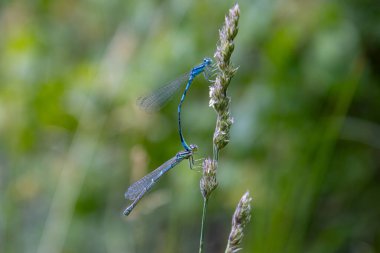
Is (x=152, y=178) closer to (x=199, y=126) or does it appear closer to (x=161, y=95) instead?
(x=161, y=95)

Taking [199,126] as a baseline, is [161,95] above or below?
below

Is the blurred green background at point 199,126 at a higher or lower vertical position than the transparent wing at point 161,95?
higher

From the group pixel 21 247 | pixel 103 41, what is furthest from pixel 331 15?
pixel 21 247

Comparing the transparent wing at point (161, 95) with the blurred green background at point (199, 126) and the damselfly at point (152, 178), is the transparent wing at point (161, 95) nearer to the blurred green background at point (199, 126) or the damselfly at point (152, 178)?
the blurred green background at point (199, 126)

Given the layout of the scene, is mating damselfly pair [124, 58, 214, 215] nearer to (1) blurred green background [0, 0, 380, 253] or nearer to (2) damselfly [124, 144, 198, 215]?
(2) damselfly [124, 144, 198, 215]

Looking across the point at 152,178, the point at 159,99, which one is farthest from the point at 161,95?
the point at 152,178

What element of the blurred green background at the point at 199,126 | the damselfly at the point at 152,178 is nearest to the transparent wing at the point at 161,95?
the blurred green background at the point at 199,126
